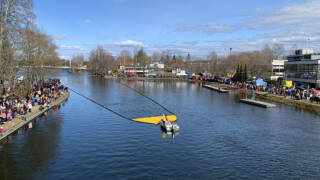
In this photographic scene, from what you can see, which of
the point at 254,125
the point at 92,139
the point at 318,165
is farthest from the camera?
the point at 254,125

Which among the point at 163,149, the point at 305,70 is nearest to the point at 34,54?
the point at 163,149

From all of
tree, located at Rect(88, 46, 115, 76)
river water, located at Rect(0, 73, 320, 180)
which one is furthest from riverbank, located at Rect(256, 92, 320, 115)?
Result: tree, located at Rect(88, 46, 115, 76)

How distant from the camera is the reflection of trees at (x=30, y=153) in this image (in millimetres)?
20509

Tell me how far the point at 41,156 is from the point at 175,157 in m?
11.4

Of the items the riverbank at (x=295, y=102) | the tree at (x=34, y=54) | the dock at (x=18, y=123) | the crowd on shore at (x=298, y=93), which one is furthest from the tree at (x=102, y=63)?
the dock at (x=18, y=123)

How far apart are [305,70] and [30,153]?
67.6 meters

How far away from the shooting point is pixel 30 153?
2431 centimetres

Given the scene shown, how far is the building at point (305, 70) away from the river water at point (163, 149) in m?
28.1

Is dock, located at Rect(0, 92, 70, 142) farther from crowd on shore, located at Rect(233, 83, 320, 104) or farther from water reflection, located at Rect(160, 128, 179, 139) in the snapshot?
crowd on shore, located at Rect(233, 83, 320, 104)

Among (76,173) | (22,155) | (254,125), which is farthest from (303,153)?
(22,155)

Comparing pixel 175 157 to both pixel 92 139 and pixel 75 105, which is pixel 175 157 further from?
pixel 75 105

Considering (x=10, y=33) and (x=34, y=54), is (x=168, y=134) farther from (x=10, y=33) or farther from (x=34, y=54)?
(x=34, y=54)

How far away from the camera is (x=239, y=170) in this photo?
849 inches

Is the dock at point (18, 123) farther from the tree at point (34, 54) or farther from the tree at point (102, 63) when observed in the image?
the tree at point (102, 63)
